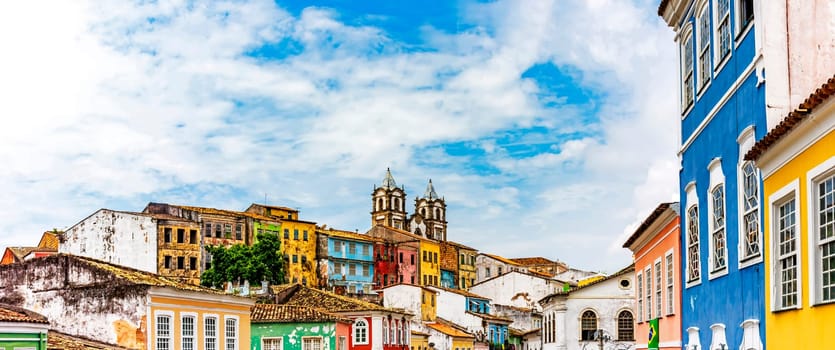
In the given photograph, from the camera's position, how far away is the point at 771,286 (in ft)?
36.8

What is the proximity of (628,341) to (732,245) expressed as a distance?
31379 millimetres

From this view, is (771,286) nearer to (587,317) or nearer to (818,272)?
(818,272)

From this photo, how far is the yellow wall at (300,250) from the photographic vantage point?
88.4m

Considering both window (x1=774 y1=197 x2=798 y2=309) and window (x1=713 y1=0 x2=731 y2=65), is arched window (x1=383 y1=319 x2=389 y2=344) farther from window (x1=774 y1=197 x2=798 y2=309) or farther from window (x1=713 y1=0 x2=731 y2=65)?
window (x1=774 y1=197 x2=798 y2=309)

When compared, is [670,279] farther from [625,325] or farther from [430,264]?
[430,264]

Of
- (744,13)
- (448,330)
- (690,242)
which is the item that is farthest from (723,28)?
(448,330)

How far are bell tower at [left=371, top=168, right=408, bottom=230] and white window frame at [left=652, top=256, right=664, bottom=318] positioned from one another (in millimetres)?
112435

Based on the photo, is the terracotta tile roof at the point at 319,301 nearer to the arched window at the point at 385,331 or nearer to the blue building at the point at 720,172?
the arched window at the point at 385,331

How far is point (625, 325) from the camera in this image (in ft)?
145

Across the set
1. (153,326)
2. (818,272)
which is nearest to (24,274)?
(153,326)

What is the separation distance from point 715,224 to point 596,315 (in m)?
29.9

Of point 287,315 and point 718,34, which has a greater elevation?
point 718,34

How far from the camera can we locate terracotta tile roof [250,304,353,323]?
42.3 meters

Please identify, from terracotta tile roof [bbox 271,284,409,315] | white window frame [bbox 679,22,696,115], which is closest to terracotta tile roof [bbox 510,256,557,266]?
terracotta tile roof [bbox 271,284,409,315]
